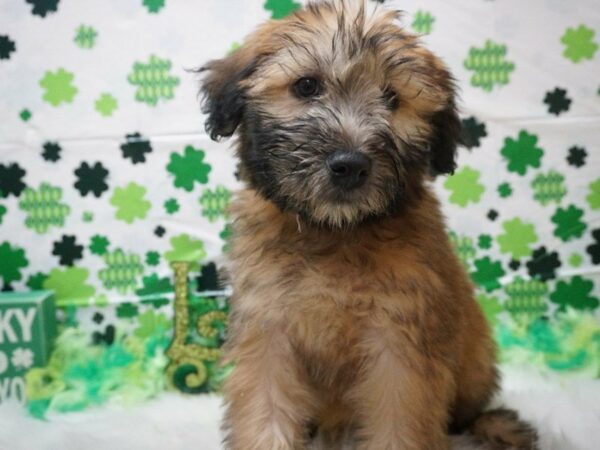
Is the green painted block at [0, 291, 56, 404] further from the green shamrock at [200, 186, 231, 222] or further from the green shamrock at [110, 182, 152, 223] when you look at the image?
the green shamrock at [200, 186, 231, 222]

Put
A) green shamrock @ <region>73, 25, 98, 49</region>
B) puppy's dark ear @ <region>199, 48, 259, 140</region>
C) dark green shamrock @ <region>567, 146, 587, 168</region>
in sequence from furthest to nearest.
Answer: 1. dark green shamrock @ <region>567, 146, 587, 168</region>
2. green shamrock @ <region>73, 25, 98, 49</region>
3. puppy's dark ear @ <region>199, 48, 259, 140</region>

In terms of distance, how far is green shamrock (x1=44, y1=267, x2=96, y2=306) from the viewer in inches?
132

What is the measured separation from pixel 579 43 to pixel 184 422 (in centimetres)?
251

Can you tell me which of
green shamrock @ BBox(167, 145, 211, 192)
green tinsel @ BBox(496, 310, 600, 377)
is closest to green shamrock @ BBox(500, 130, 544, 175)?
green tinsel @ BBox(496, 310, 600, 377)

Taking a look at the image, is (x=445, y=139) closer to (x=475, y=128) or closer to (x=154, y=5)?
(x=475, y=128)

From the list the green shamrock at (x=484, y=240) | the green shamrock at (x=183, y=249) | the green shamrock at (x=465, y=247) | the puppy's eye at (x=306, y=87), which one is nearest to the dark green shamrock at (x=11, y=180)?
the green shamrock at (x=183, y=249)

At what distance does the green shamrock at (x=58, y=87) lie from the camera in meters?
3.21

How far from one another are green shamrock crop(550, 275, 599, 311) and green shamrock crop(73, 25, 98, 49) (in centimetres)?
255

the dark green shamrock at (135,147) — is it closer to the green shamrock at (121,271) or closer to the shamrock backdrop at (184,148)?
the shamrock backdrop at (184,148)

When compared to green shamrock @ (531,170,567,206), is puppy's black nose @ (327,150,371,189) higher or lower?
higher

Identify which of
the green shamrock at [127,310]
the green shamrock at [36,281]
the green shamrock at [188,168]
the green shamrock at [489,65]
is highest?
the green shamrock at [489,65]

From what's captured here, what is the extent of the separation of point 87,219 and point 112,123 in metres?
0.48

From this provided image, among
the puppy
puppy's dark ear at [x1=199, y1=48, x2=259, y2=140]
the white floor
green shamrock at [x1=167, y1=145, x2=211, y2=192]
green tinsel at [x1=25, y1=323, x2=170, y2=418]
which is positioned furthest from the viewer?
green shamrock at [x1=167, y1=145, x2=211, y2=192]

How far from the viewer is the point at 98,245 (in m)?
3.34
